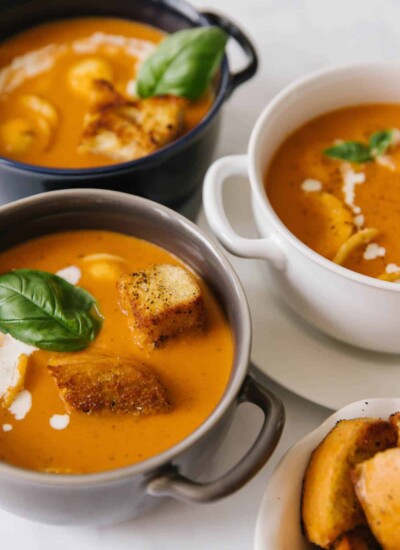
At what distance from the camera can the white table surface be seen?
1680 millimetres

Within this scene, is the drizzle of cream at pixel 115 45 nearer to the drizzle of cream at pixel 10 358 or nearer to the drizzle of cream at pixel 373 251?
the drizzle of cream at pixel 373 251

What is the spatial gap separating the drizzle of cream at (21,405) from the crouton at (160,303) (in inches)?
9.6

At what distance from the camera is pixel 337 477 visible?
4.75 feet

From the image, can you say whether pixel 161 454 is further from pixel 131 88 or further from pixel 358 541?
pixel 131 88

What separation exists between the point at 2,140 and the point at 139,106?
0.36m

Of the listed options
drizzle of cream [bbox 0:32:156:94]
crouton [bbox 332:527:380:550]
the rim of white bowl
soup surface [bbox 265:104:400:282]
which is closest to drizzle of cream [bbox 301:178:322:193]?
soup surface [bbox 265:104:400:282]

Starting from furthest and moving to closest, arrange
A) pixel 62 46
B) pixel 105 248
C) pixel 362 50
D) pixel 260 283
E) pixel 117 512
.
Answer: pixel 362 50, pixel 62 46, pixel 260 283, pixel 105 248, pixel 117 512

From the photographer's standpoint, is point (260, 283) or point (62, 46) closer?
point (260, 283)

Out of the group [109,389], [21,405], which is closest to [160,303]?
[109,389]

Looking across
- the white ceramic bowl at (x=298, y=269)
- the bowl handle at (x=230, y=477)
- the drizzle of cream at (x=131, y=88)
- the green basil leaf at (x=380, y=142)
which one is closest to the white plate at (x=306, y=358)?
the white ceramic bowl at (x=298, y=269)

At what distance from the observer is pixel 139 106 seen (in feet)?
7.20

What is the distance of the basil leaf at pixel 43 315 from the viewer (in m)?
1.66

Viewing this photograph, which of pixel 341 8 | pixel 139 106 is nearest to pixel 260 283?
pixel 139 106

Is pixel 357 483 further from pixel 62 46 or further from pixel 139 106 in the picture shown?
pixel 62 46
